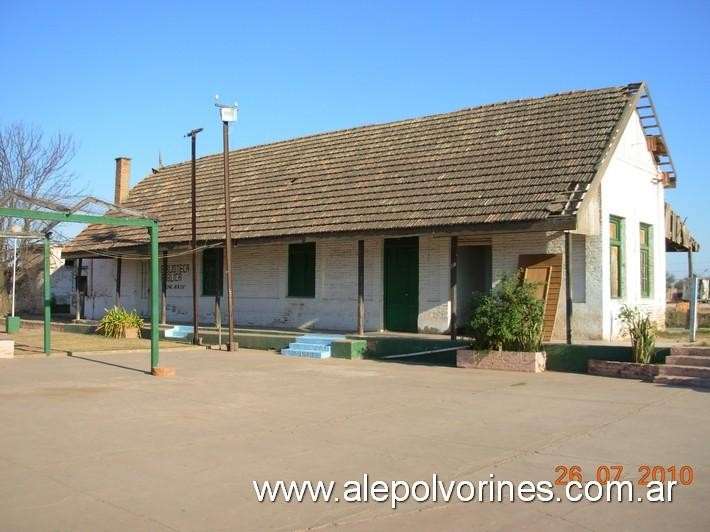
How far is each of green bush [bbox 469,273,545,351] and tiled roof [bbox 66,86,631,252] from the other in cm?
170

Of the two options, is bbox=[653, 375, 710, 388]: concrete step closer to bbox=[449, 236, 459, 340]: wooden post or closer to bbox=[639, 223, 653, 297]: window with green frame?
bbox=[449, 236, 459, 340]: wooden post

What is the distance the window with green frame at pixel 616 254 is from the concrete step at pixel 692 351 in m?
3.87

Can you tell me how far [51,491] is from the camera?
5914 millimetres

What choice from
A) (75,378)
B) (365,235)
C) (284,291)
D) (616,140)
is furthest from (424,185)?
(75,378)

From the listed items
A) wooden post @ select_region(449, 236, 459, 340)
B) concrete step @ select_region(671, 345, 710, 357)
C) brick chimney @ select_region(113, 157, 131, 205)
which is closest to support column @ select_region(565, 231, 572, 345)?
concrete step @ select_region(671, 345, 710, 357)

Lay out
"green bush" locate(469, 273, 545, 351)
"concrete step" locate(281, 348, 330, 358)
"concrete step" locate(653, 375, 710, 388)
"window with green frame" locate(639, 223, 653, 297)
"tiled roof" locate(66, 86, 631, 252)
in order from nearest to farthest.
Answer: "concrete step" locate(653, 375, 710, 388), "green bush" locate(469, 273, 545, 351), "tiled roof" locate(66, 86, 631, 252), "concrete step" locate(281, 348, 330, 358), "window with green frame" locate(639, 223, 653, 297)

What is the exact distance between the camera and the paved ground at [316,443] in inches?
214

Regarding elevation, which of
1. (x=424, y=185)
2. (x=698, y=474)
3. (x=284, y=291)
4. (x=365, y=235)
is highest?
(x=424, y=185)

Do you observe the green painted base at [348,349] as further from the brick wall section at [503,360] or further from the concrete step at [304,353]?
the brick wall section at [503,360]

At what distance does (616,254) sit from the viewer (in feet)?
58.7

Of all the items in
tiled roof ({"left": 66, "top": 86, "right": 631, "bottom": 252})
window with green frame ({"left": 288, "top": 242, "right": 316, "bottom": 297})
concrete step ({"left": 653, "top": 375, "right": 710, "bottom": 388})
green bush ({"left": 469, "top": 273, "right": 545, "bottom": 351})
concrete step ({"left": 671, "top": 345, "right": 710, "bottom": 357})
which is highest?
tiled roof ({"left": 66, "top": 86, "right": 631, "bottom": 252})

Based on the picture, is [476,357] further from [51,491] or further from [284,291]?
[51,491]

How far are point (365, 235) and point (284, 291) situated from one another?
4939 mm

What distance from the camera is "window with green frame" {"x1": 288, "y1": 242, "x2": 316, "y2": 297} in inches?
834
